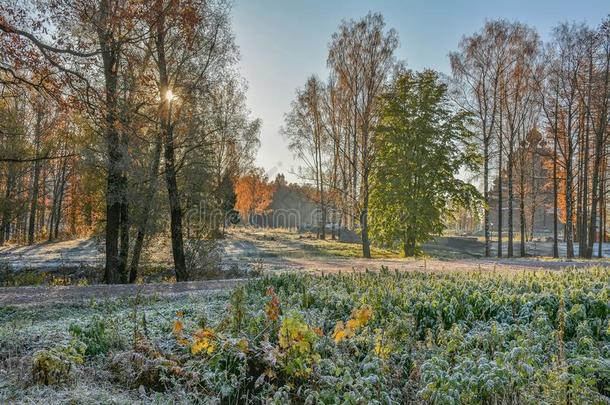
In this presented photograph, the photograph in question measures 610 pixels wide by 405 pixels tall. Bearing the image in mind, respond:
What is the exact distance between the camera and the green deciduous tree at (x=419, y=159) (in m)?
20.8

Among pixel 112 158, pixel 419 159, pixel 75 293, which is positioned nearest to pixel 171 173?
pixel 112 158

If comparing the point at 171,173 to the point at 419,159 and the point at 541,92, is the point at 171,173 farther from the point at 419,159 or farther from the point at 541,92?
the point at 541,92

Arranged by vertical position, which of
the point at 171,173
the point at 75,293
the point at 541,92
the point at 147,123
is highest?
the point at 541,92

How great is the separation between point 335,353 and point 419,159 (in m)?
17.9

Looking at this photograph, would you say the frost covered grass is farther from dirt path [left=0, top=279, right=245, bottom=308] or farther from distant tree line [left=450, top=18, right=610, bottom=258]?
distant tree line [left=450, top=18, right=610, bottom=258]

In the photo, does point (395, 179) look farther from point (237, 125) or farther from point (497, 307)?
point (497, 307)

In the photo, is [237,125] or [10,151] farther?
[10,151]

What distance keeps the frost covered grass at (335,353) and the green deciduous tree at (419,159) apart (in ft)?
48.8

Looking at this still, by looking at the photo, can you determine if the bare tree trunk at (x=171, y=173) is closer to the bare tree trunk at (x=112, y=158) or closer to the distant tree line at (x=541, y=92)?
the bare tree trunk at (x=112, y=158)

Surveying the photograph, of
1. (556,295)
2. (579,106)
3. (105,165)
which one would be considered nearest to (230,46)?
(105,165)

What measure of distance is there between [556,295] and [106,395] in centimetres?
526

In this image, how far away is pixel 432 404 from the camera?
344 cm

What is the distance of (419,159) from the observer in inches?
822

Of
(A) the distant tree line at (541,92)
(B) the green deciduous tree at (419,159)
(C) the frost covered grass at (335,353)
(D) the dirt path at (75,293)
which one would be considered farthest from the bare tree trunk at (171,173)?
(A) the distant tree line at (541,92)
